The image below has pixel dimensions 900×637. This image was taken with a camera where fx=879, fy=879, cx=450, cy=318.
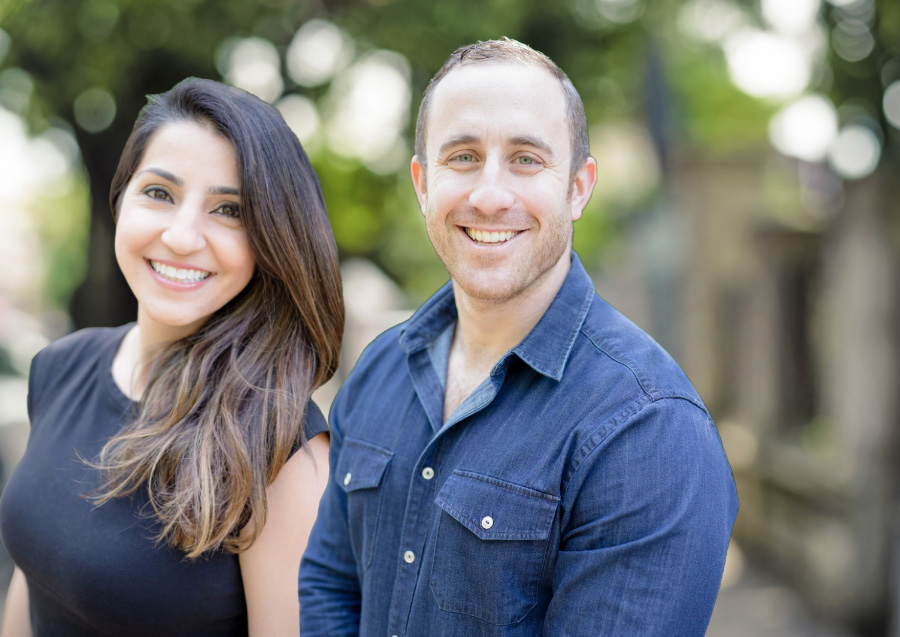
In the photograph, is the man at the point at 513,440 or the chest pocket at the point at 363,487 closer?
the man at the point at 513,440

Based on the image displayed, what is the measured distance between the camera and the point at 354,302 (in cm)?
2023

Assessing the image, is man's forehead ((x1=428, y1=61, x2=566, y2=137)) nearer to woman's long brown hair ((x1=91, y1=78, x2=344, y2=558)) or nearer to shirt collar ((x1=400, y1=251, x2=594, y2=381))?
shirt collar ((x1=400, y1=251, x2=594, y2=381))

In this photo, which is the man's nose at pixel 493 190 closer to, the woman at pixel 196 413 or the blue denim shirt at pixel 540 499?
the blue denim shirt at pixel 540 499

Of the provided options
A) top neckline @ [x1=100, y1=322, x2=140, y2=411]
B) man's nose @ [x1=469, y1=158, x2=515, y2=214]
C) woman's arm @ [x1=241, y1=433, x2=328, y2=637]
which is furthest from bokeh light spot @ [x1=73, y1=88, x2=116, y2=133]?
man's nose @ [x1=469, y1=158, x2=515, y2=214]

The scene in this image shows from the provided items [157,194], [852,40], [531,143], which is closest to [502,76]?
[531,143]

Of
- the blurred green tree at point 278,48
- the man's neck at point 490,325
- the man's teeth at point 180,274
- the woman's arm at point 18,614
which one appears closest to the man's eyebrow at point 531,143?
the man's neck at point 490,325

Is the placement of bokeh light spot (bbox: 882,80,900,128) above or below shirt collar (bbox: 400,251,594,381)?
above

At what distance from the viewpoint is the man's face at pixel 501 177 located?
1.94 meters

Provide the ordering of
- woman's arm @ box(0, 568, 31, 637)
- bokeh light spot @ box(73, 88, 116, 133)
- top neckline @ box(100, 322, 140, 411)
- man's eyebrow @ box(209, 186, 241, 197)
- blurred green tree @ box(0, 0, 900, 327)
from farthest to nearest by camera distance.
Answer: bokeh light spot @ box(73, 88, 116, 133) → blurred green tree @ box(0, 0, 900, 327) → woman's arm @ box(0, 568, 31, 637) → top neckline @ box(100, 322, 140, 411) → man's eyebrow @ box(209, 186, 241, 197)

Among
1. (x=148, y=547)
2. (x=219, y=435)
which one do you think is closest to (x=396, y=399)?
(x=219, y=435)

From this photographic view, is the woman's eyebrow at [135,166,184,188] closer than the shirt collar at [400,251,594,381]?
No

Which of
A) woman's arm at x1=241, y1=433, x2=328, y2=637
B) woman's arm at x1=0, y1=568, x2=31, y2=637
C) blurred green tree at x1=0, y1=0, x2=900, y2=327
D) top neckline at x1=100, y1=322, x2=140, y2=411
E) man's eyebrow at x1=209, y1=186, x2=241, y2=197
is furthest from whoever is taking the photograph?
blurred green tree at x1=0, y1=0, x2=900, y2=327

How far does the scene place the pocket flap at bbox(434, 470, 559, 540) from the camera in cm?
179

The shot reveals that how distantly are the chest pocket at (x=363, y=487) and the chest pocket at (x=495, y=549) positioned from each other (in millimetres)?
278
